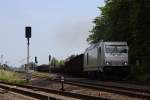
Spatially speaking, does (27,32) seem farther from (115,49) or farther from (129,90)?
(129,90)

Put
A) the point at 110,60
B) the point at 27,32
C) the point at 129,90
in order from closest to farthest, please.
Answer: the point at 129,90
the point at 27,32
the point at 110,60

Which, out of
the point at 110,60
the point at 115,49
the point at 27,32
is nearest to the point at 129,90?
the point at 110,60

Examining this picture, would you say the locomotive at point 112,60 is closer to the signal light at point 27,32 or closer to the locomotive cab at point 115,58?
the locomotive cab at point 115,58

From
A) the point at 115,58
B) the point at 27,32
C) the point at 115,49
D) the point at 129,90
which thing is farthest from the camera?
the point at 115,49

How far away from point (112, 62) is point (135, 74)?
519 centimetres

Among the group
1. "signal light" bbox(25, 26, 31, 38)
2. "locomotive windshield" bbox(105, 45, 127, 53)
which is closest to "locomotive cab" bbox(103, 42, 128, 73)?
"locomotive windshield" bbox(105, 45, 127, 53)

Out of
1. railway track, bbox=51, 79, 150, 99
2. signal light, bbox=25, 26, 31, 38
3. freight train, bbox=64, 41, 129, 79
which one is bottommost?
railway track, bbox=51, 79, 150, 99

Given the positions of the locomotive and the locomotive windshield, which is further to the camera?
the locomotive windshield

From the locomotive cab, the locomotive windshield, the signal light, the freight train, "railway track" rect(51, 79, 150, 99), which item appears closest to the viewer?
"railway track" rect(51, 79, 150, 99)

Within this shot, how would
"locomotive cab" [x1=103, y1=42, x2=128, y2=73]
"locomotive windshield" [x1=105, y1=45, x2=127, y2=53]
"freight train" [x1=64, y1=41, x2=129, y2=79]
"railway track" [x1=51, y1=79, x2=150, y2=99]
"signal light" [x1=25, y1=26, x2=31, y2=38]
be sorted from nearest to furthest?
"railway track" [x1=51, y1=79, x2=150, y2=99]
"signal light" [x1=25, y1=26, x2=31, y2=38]
"locomotive cab" [x1=103, y1=42, x2=128, y2=73]
"freight train" [x1=64, y1=41, x2=129, y2=79]
"locomotive windshield" [x1=105, y1=45, x2=127, y2=53]

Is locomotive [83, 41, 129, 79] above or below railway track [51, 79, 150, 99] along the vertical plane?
above

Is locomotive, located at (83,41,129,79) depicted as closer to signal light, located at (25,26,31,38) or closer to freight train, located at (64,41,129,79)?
freight train, located at (64,41,129,79)

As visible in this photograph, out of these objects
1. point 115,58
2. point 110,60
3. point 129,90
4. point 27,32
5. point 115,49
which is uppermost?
point 27,32

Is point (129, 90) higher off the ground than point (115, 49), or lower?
lower
